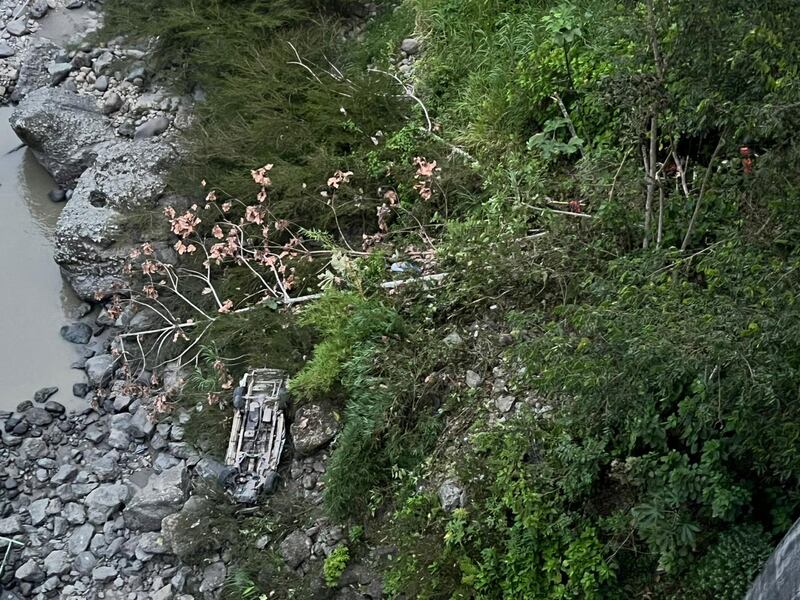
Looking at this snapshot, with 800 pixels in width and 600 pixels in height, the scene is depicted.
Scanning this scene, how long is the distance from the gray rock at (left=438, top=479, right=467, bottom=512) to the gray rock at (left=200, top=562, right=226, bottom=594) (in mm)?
1376

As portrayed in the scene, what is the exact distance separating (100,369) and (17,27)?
3.87 m

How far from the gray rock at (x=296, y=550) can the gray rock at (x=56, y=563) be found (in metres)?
1.35

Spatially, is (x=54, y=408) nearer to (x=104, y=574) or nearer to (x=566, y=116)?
(x=104, y=574)

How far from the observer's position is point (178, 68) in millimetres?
6770

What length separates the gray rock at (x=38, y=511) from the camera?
16.1 feet

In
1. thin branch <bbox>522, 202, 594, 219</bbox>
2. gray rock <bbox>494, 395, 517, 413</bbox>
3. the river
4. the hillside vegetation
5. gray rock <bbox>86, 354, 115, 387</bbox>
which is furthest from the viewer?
the river

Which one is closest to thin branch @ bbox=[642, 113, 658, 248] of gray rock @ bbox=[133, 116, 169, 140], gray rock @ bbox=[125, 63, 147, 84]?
gray rock @ bbox=[133, 116, 169, 140]

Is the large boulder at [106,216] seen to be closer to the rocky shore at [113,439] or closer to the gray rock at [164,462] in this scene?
the rocky shore at [113,439]

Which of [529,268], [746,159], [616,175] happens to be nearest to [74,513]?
[529,268]

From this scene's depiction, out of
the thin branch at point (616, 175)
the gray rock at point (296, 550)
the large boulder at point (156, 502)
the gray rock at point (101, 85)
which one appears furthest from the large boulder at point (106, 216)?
the thin branch at point (616, 175)

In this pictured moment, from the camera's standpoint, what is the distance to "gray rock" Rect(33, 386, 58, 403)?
547cm

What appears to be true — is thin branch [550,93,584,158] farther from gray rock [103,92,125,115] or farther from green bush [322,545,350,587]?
gray rock [103,92,125,115]

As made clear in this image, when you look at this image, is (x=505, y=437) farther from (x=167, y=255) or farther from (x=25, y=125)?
(x=25, y=125)

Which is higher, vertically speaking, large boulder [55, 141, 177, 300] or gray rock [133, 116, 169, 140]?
gray rock [133, 116, 169, 140]
